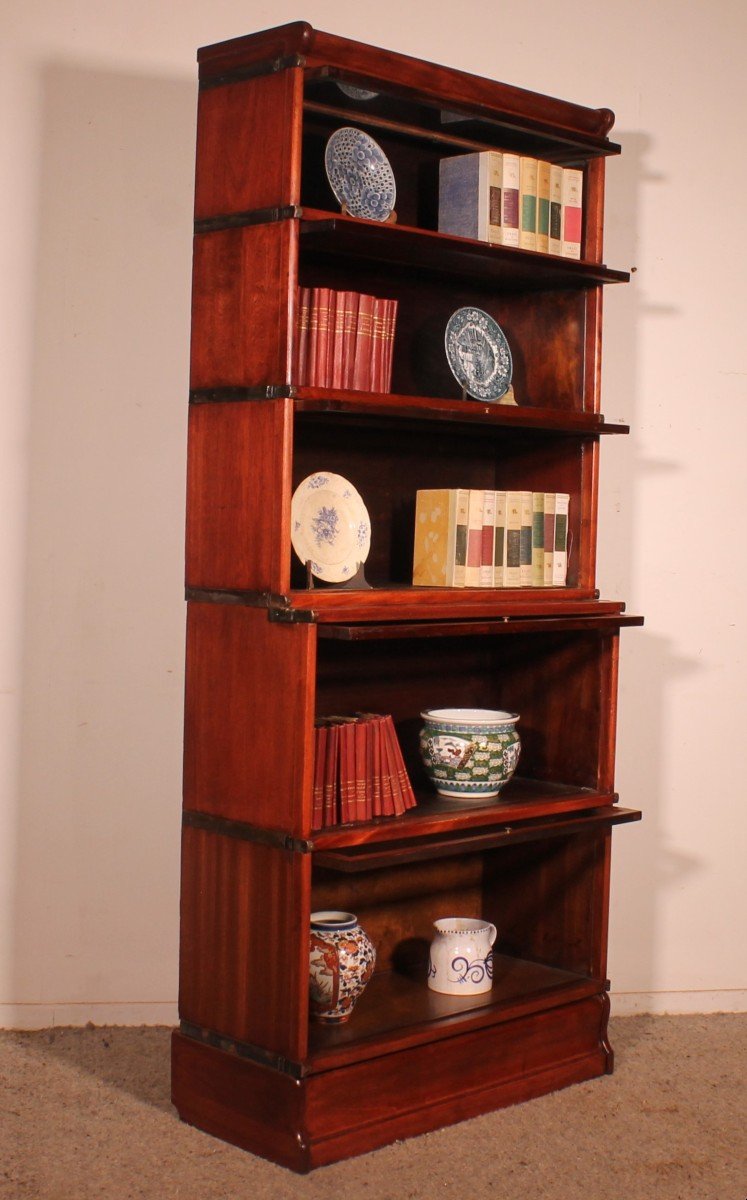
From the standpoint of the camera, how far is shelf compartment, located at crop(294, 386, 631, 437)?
8.69 feet

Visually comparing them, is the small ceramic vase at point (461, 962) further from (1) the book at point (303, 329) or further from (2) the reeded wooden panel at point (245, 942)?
(1) the book at point (303, 329)

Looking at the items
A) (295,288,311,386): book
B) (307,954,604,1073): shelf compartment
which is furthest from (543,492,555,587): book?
(307,954,604,1073): shelf compartment

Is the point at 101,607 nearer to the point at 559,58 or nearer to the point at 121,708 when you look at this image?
the point at 121,708

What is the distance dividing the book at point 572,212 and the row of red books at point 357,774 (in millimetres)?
1149

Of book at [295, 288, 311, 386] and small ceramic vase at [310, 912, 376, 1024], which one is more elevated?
book at [295, 288, 311, 386]

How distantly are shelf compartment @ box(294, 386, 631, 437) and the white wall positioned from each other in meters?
0.55

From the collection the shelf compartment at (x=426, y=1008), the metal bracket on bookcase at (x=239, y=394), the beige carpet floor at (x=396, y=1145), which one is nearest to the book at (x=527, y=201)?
the metal bracket on bookcase at (x=239, y=394)

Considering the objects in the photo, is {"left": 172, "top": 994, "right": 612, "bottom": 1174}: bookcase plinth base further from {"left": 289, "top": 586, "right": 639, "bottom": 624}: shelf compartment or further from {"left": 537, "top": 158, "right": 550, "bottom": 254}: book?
{"left": 537, "top": 158, "right": 550, "bottom": 254}: book

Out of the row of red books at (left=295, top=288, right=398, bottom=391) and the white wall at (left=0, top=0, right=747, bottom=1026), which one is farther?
the white wall at (left=0, top=0, right=747, bottom=1026)

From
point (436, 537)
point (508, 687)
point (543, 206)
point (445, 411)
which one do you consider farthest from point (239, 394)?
point (508, 687)

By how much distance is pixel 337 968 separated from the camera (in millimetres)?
2814

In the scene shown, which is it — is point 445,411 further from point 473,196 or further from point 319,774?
point 319,774

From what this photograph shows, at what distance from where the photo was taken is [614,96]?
11.8ft

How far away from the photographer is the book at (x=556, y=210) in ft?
10.2
